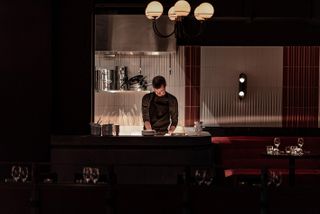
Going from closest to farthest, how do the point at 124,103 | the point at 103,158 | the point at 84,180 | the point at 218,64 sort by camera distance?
the point at 84,180, the point at 103,158, the point at 124,103, the point at 218,64

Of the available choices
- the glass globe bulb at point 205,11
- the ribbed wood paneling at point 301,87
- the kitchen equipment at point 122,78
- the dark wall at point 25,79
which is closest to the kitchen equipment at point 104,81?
the kitchen equipment at point 122,78

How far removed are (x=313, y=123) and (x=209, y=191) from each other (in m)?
8.20

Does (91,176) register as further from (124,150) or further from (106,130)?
(106,130)

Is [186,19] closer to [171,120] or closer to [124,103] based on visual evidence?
[171,120]

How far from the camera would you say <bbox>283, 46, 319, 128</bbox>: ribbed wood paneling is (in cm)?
1316

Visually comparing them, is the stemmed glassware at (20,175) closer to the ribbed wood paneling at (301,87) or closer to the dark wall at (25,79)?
the dark wall at (25,79)

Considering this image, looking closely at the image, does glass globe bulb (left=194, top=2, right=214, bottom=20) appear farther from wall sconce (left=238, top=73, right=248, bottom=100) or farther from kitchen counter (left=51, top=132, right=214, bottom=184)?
wall sconce (left=238, top=73, right=248, bottom=100)

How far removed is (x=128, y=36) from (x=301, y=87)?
12.4 feet

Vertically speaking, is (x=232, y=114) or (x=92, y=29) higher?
(x=92, y=29)

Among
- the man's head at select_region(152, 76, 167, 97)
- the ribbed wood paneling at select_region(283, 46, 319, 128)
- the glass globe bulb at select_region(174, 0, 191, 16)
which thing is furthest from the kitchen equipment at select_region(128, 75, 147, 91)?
the glass globe bulb at select_region(174, 0, 191, 16)

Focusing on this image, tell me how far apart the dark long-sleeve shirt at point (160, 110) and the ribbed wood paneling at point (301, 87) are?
151 inches

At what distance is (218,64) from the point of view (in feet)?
43.4

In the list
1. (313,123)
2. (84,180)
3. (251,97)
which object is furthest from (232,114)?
(84,180)

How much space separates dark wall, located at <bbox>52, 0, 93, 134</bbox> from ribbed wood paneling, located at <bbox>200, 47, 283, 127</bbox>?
4.13m
